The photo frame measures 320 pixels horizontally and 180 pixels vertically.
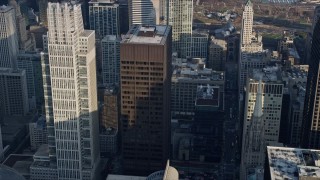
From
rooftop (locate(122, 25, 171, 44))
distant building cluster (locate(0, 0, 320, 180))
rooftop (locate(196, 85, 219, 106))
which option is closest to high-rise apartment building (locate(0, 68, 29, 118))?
distant building cluster (locate(0, 0, 320, 180))

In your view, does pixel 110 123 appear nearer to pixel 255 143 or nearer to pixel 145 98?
pixel 145 98

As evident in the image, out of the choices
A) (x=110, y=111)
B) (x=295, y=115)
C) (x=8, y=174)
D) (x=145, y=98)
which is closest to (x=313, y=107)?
(x=295, y=115)

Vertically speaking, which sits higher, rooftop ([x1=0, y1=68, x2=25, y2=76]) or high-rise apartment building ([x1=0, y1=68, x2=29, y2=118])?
rooftop ([x1=0, y1=68, x2=25, y2=76])

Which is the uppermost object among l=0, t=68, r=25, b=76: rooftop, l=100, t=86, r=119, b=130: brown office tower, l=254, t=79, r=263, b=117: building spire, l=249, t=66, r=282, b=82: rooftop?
l=249, t=66, r=282, b=82: rooftop

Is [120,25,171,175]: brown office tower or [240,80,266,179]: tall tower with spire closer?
[120,25,171,175]: brown office tower

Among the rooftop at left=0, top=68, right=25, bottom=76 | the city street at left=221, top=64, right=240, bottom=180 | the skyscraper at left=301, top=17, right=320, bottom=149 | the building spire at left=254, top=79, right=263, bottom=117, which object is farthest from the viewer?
the rooftop at left=0, top=68, right=25, bottom=76

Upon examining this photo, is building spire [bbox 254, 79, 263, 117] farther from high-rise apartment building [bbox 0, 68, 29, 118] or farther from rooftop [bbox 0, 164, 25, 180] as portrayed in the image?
high-rise apartment building [bbox 0, 68, 29, 118]

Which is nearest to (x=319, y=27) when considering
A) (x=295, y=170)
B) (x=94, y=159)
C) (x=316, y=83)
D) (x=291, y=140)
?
(x=316, y=83)
